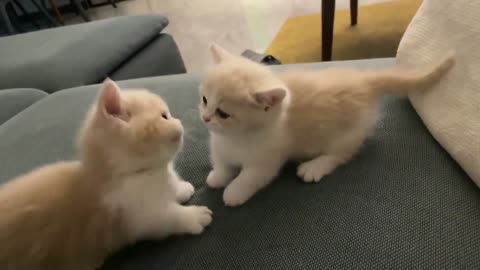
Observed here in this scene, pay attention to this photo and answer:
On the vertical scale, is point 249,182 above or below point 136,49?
above

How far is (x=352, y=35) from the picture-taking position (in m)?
2.42

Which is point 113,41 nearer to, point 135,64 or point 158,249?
point 135,64

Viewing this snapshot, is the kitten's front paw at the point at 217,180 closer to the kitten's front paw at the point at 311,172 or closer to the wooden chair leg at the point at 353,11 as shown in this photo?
the kitten's front paw at the point at 311,172

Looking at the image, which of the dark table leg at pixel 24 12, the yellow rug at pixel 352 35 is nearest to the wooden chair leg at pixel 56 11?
the dark table leg at pixel 24 12

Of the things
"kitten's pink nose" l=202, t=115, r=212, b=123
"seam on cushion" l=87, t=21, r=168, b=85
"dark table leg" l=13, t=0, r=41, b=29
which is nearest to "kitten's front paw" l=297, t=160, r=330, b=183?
"kitten's pink nose" l=202, t=115, r=212, b=123

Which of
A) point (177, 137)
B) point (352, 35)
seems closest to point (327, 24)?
point (352, 35)

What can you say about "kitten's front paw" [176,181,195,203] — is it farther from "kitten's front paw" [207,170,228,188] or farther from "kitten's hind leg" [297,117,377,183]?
"kitten's hind leg" [297,117,377,183]

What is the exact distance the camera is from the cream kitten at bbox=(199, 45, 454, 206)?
853mm

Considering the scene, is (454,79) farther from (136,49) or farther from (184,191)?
(136,49)

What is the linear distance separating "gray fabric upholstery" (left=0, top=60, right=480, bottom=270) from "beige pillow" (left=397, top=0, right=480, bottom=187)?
0.14 ft

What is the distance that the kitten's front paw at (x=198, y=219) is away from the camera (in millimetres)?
792

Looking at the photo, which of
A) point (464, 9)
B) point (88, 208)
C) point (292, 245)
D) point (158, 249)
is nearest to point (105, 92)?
point (88, 208)

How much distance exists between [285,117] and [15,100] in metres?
1.10

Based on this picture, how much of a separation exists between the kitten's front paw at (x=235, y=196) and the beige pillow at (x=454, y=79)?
0.42m
